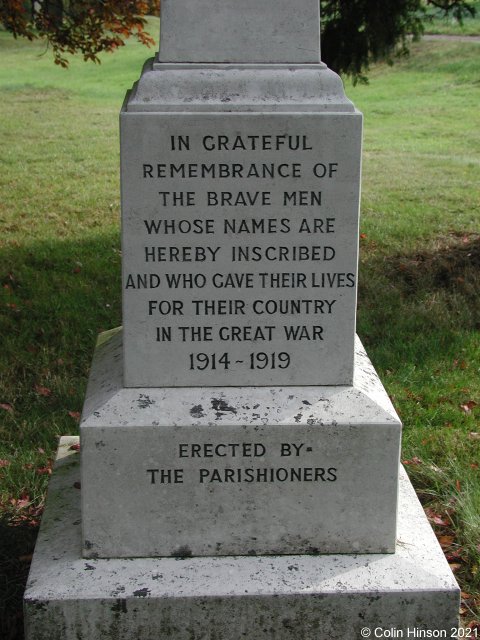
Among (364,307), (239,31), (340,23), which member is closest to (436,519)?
(239,31)

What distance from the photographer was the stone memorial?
289 cm

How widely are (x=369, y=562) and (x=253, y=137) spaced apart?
153cm

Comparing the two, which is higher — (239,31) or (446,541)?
(239,31)

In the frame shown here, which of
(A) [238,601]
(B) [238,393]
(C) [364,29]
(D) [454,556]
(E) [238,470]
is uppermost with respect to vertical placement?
(C) [364,29]

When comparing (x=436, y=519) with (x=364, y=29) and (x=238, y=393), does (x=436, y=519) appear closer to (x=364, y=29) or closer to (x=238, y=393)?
(x=238, y=393)

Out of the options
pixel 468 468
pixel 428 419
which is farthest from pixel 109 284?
pixel 468 468

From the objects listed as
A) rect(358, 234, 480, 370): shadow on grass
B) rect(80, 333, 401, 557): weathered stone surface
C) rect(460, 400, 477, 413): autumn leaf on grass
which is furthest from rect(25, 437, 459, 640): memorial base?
rect(358, 234, 480, 370): shadow on grass

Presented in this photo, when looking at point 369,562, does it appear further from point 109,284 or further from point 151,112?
point 109,284

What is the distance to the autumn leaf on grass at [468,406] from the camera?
4914 millimetres

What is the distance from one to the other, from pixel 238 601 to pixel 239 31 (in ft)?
6.24

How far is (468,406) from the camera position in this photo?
4.98 metres

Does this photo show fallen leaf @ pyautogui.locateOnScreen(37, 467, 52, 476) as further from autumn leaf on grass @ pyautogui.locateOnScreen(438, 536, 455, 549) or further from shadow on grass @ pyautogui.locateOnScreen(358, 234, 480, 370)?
shadow on grass @ pyautogui.locateOnScreen(358, 234, 480, 370)

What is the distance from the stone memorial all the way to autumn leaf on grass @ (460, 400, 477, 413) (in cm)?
183

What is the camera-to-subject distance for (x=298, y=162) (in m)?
2.91
